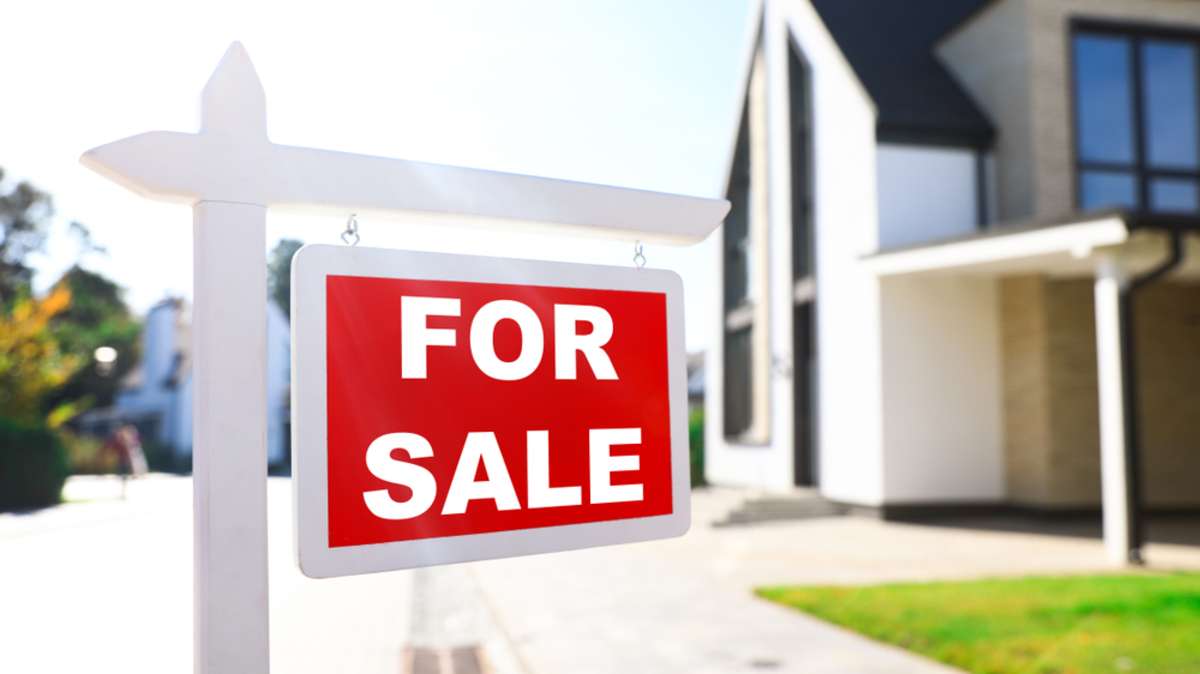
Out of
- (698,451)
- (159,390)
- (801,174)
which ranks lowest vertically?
(698,451)

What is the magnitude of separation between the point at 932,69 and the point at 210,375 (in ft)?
58.7

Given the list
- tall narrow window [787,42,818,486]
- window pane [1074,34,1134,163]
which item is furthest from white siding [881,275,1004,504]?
window pane [1074,34,1134,163]

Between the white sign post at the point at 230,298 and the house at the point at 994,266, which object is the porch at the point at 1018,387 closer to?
the house at the point at 994,266

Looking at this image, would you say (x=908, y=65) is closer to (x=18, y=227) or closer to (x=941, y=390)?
(x=941, y=390)

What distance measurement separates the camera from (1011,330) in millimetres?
15141

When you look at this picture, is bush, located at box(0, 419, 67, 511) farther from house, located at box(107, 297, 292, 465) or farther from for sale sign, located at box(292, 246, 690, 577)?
for sale sign, located at box(292, 246, 690, 577)

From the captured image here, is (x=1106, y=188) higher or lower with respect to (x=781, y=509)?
higher

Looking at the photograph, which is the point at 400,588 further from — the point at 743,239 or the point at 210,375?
the point at 743,239

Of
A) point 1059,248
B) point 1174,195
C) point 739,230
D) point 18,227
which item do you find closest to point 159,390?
point 18,227

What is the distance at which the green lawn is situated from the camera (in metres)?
5.82

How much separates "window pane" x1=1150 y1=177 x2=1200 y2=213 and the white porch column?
5748 millimetres

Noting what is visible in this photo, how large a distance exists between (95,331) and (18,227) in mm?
10668

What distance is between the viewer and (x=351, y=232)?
1.74m

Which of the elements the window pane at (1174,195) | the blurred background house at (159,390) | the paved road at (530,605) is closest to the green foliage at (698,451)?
the paved road at (530,605)
